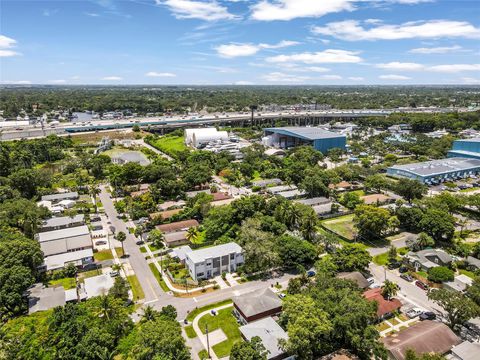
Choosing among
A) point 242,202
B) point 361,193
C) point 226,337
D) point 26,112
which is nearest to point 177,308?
point 226,337

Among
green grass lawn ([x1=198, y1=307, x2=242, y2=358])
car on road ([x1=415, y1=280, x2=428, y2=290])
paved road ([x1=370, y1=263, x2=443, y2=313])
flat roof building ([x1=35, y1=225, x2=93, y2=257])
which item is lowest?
green grass lawn ([x1=198, y1=307, x2=242, y2=358])

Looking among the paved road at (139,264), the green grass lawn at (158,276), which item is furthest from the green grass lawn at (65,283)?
the green grass lawn at (158,276)

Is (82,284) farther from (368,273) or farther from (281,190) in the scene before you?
(281,190)

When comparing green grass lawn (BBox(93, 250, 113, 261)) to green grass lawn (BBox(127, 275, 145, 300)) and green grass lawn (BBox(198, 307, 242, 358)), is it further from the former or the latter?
green grass lawn (BBox(198, 307, 242, 358))

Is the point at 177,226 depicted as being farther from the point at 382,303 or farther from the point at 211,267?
the point at 382,303

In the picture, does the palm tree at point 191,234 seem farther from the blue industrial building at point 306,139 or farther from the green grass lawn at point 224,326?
the blue industrial building at point 306,139

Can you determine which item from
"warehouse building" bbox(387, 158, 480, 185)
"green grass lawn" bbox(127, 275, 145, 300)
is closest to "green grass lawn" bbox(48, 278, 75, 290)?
"green grass lawn" bbox(127, 275, 145, 300)

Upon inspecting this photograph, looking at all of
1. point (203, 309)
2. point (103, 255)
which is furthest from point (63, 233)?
point (203, 309)
